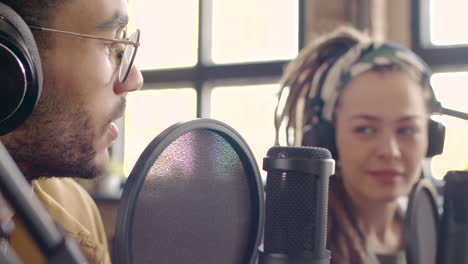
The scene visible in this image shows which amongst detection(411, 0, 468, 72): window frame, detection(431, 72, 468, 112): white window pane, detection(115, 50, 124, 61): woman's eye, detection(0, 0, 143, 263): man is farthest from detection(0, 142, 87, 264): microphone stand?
detection(411, 0, 468, 72): window frame

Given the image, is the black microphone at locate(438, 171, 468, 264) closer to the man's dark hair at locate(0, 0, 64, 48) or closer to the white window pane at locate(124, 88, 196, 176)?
the man's dark hair at locate(0, 0, 64, 48)

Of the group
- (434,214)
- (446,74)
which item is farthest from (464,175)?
(446,74)

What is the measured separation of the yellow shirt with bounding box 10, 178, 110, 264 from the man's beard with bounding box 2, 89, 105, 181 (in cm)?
8

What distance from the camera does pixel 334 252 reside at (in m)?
0.95

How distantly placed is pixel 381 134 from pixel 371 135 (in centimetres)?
2

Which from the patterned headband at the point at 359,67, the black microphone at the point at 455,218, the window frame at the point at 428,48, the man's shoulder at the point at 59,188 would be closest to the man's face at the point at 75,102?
the man's shoulder at the point at 59,188

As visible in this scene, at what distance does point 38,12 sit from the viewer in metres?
0.75

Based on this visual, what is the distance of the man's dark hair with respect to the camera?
73 centimetres

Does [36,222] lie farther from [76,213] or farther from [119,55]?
[76,213]

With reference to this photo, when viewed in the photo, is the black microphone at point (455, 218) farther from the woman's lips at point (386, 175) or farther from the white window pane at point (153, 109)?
the white window pane at point (153, 109)

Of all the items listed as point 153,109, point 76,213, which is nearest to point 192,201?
point 76,213

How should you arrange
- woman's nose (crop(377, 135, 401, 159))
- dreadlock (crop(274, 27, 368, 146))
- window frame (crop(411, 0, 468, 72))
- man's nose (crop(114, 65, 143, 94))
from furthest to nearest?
window frame (crop(411, 0, 468, 72)) < dreadlock (crop(274, 27, 368, 146)) < woman's nose (crop(377, 135, 401, 159)) < man's nose (crop(114, 65, 143, 94))

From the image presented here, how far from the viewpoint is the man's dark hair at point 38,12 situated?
0.73 m

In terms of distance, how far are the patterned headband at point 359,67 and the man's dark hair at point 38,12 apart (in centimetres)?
52
